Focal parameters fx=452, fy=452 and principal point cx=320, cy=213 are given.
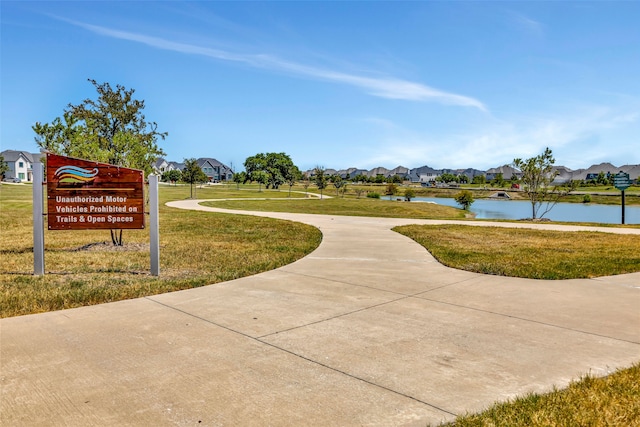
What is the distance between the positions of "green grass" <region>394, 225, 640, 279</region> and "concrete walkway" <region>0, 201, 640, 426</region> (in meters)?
1.34

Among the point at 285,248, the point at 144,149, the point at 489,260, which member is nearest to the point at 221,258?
the point at 285,248

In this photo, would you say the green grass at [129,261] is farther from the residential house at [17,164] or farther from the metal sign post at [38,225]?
the residential house at [17,164]

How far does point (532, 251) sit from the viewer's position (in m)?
10.5

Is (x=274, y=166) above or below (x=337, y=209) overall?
above

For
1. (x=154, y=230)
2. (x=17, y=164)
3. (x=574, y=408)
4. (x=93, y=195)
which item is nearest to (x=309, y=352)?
(x=574, y=408)

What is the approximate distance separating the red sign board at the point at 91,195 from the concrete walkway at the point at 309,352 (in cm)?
267

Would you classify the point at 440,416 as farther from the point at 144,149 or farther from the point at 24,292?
the point at 144,149

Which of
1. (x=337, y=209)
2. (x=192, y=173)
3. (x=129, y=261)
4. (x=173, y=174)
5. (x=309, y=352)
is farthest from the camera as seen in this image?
(x=173, y=174)

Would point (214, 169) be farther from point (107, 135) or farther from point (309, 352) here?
point (309, 352)

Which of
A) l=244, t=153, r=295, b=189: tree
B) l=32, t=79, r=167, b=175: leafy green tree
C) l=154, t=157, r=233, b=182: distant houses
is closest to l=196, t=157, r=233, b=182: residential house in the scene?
l=154, t=157, r=233, b=182: distant houses

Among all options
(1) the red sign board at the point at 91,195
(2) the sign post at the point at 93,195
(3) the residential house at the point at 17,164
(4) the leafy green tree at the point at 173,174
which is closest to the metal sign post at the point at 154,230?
(2) the sign post at the point at 93,195

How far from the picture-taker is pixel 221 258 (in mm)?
9297

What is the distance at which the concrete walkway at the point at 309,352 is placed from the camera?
304cm

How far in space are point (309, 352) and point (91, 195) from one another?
5.84 m
